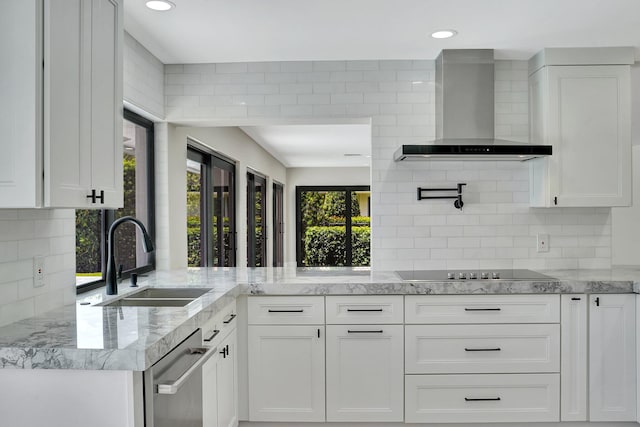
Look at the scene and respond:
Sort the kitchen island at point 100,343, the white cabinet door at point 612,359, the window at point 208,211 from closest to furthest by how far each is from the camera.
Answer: the kitchen island at point 100,343, the white cabinet door at point 612,359, the window at point 208,211

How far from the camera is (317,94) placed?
12.2 ft

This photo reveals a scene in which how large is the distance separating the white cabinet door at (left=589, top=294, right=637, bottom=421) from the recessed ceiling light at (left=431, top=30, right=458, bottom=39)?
1.72 meters

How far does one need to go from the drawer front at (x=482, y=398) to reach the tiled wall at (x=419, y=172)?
85 cm

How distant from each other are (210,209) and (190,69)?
5.26 ft

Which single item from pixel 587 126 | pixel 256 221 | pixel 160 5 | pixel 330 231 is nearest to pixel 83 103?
pixel 160 5

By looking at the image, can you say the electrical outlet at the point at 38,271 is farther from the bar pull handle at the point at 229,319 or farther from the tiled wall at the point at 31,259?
the bar pull handle at the point at 229,319

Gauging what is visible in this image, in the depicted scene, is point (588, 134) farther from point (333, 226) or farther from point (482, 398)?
point (333, 226)

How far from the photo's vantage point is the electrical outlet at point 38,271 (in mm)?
2176

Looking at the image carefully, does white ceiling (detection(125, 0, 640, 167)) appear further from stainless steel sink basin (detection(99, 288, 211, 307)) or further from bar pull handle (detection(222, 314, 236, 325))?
bar pull handle (detection(222, 314, 236, 325))

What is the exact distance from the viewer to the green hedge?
1097 cm

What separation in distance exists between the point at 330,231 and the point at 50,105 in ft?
30.9

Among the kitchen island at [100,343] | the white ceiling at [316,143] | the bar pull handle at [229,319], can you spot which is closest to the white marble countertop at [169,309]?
the kitchen island at [100,343]

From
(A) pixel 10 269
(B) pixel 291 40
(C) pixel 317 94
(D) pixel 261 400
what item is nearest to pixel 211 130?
(C) pixel 317 94

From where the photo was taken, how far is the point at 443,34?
124 inches
